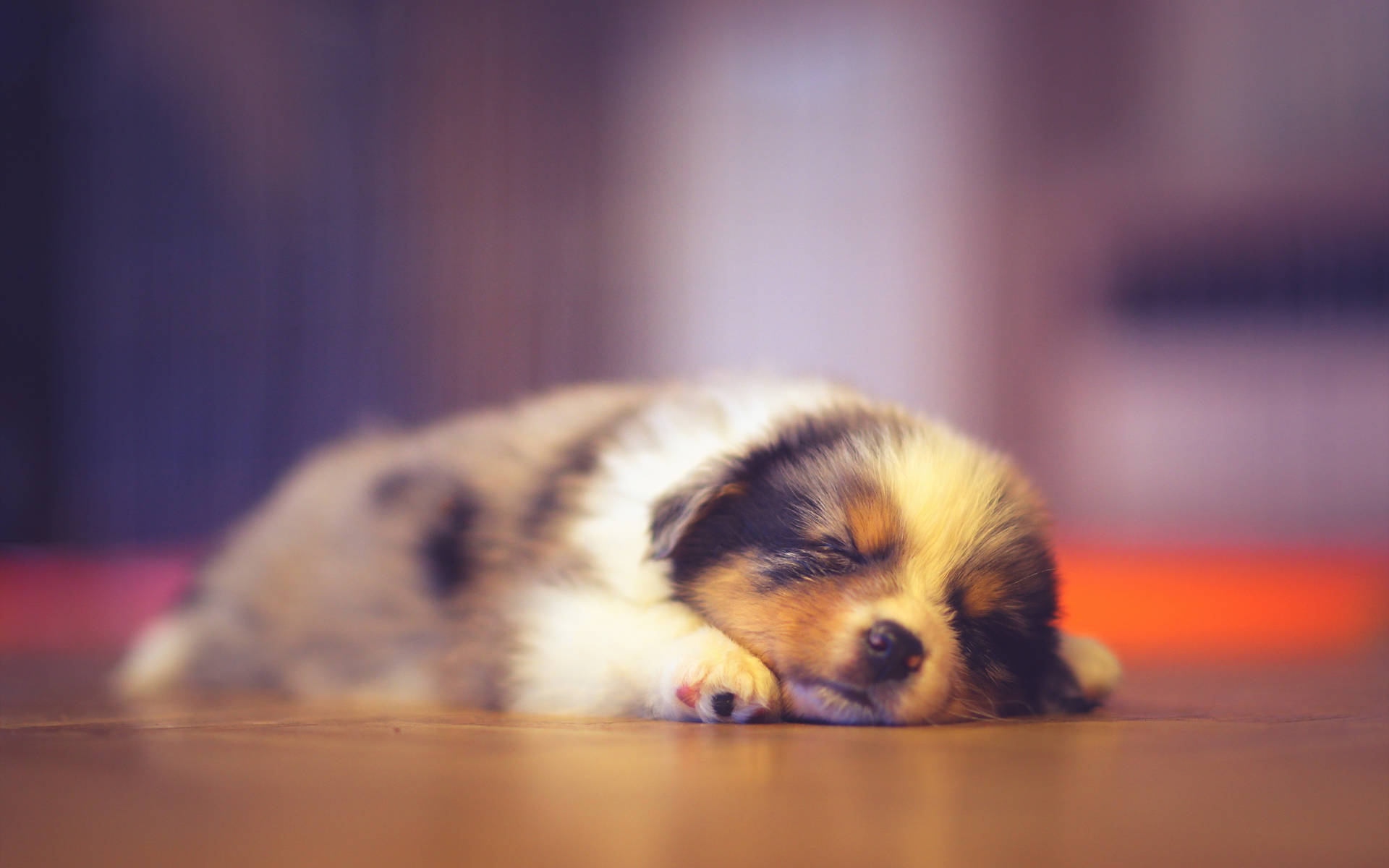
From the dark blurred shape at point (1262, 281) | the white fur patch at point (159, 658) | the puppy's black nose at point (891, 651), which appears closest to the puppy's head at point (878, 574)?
the puppy's black nose at point (891, 651)

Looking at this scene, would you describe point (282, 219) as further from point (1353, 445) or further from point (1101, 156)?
point (1353, 445)

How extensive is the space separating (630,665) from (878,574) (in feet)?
1.45

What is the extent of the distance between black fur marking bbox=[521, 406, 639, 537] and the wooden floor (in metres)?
0.50

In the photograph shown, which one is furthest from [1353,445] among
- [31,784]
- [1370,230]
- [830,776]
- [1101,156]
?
[31,784]

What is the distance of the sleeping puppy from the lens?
1876 mm

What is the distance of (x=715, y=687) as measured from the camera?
6.01ft

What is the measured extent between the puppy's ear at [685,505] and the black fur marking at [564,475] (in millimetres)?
310

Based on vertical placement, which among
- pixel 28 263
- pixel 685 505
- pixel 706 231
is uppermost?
pixel 706 231

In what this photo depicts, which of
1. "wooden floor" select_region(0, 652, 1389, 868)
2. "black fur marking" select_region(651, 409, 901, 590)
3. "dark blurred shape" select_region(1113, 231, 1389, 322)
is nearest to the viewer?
"wooden floor" select_region(0, 652, 1389, 868)

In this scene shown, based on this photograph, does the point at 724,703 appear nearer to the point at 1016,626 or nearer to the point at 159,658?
the point at 1016,626

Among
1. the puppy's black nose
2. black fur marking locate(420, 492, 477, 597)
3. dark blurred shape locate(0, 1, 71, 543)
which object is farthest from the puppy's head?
dark blurred shape locate(0, 1, 71, 543)

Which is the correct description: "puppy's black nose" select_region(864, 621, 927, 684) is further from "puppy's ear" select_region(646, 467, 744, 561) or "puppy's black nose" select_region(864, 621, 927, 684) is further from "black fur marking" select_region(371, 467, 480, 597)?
"black fur marking" select_region(371, 467, 480, 597)

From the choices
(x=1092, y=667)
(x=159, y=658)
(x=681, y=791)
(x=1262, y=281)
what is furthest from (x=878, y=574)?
(x=1262, y=281)

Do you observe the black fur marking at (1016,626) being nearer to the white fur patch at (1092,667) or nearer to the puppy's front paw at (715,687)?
the white fur patch at (1092,667)
